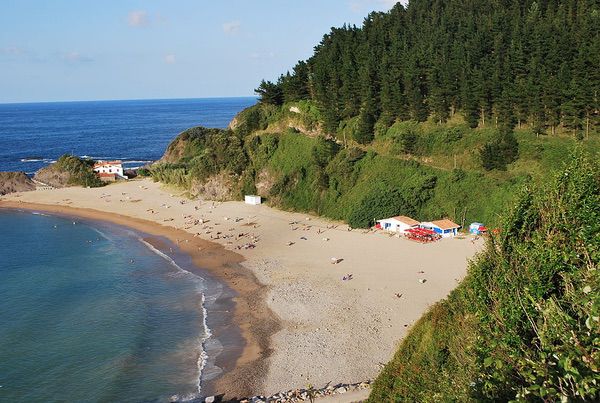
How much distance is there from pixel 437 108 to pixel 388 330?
101 feet

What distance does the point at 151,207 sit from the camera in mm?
63656

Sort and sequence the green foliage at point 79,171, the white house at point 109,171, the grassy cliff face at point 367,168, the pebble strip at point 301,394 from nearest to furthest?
the pebble strip at point 301,394 → the grassy cliff face at point 367,168 → the green foliage at point 79,171 → the white house at point 109,171

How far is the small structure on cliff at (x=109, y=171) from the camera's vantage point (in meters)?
80.5

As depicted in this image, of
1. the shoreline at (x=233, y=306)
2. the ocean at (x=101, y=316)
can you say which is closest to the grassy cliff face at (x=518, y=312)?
the shoreline at (x=233, y=306)

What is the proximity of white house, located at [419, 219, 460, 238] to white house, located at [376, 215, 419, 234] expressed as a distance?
1486mm

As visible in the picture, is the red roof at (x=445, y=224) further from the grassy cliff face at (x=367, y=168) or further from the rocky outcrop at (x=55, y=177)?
the rocky outcrop at (x=55, y=177)

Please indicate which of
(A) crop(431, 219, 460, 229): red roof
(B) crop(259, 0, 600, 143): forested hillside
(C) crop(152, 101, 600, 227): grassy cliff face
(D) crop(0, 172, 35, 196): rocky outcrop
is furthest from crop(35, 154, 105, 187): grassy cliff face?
(A) crop(431, 219, 460, 229): red roof

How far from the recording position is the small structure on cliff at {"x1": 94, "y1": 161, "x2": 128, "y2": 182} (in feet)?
264

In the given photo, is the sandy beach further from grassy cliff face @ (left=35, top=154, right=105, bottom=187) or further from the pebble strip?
grassy cliff face @ (left=35, top=154, right=105, bottom=187)

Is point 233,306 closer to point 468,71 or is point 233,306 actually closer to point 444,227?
point 444,227

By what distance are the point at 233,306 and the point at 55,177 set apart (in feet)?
189

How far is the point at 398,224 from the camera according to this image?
45438 mm

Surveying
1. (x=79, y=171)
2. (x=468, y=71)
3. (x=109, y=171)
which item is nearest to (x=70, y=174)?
(x=79, y=171)

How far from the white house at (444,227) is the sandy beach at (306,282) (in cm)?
158
